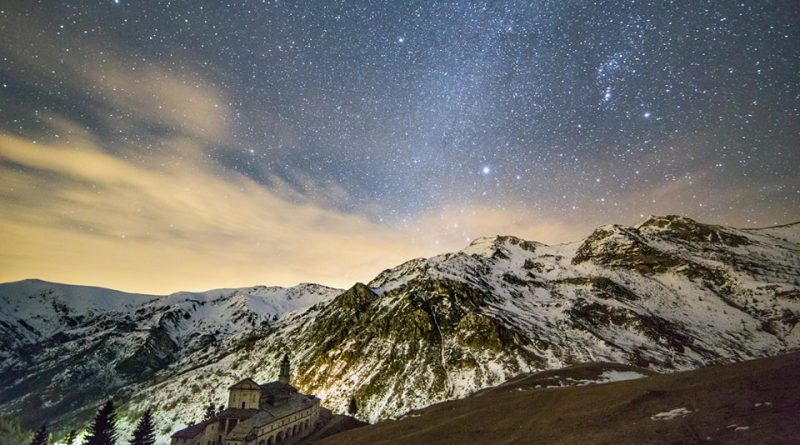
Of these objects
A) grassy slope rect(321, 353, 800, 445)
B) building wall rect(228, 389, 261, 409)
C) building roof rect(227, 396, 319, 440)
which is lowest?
building roof rect(227, 396, 319, 440)

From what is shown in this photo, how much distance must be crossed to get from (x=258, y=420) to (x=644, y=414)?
5589cm

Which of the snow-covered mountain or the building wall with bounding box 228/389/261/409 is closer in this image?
the building wall with bounding box 228/389/261/409

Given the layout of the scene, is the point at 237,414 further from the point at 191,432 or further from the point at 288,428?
the point at 288,428

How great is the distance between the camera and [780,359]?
107 ft

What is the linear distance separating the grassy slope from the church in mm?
22271

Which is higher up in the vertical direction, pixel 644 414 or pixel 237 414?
pixel 644 414

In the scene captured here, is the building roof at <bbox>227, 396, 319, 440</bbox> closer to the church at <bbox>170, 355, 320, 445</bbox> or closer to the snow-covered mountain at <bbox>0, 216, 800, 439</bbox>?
the church at <bbox>170, 355, 320, 445</bbox>

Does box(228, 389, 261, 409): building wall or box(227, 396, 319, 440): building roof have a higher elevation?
box(228, 389, 261, 409): building wall

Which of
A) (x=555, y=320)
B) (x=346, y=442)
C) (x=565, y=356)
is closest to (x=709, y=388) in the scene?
(x=346, y=442)

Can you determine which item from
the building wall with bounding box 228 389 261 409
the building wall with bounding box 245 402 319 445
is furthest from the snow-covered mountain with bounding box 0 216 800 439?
the building wall with bounding box 228 389 261 409

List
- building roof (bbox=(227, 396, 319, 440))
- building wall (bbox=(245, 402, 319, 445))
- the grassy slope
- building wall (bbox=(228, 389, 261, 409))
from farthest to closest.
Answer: building wall (bbox=(228, 389, 261, 409))
building wall (bbox=(245, 402, 319, 445))
building roof (bbox=(227, 396, 319, 440))
the grassy slope

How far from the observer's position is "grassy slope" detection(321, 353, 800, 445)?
2344cm

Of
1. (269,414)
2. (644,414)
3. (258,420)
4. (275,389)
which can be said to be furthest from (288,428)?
(644,414)

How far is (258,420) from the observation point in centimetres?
6388
